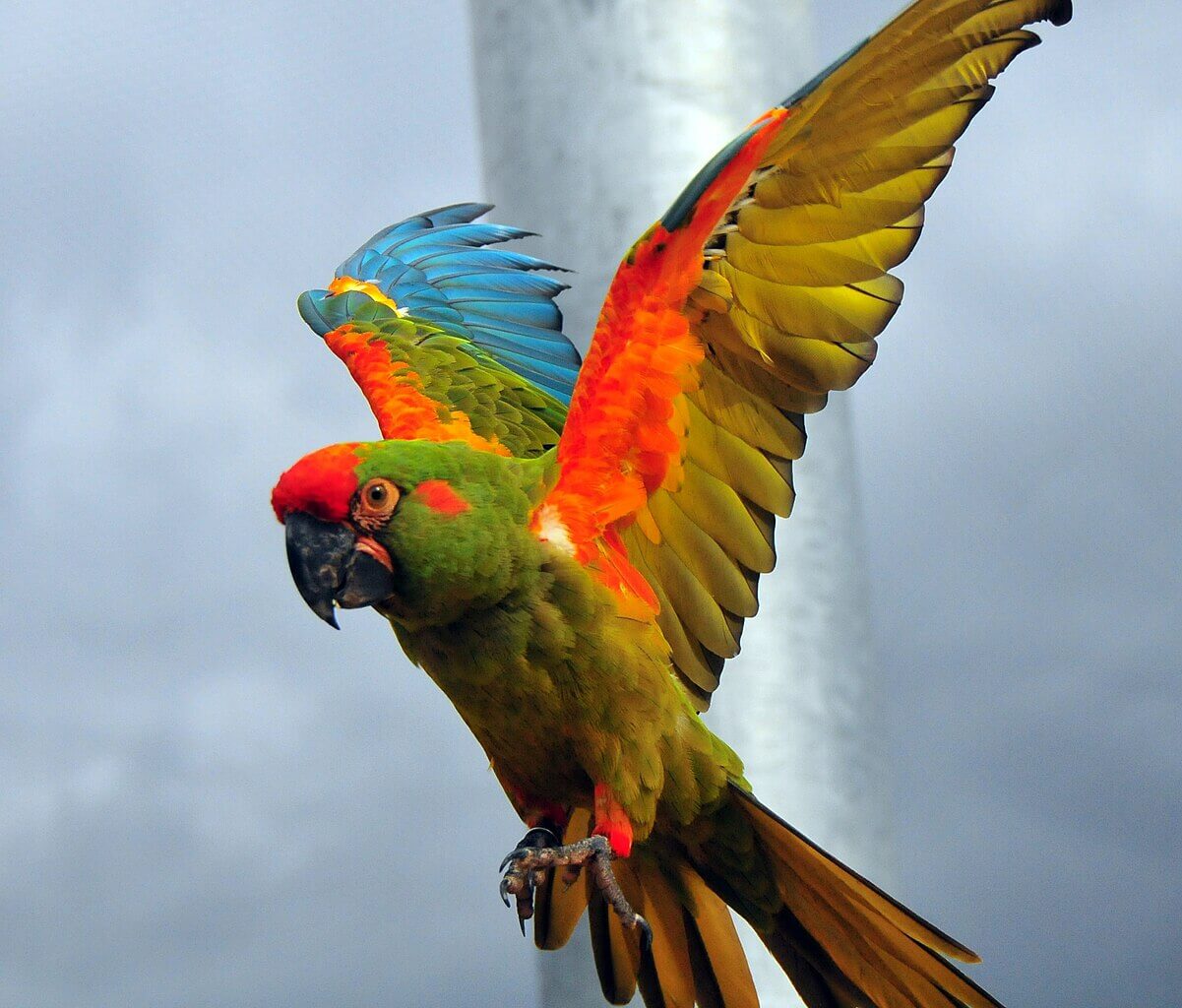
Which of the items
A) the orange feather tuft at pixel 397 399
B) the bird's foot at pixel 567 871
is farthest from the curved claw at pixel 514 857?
the orange feather tuft at pixel 397 399

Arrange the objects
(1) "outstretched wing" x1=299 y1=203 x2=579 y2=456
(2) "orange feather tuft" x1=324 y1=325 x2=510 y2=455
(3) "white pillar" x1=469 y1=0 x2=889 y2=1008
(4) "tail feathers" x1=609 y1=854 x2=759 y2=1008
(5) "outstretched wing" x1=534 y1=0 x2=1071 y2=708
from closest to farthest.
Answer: (5) "outstretched wing" x1=534 y1=0 x2=1071 y2=708 < (4) "tail feathers" x1=609 y1=854 x2=759 y2=1008 < (2) "orange feather tuft" x1=324 y1=325 x2=510 y2=455 < (1) "outstretched wing" x1=299 y1=203 x2=579 y2=456 < (3) "white pillar" x1=469 y1=0 x2=889 y2=1008

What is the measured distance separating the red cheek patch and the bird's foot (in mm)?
509

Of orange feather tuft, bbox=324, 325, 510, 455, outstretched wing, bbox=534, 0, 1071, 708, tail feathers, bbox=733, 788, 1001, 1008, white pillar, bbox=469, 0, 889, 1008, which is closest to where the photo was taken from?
outstretched wing, bbox=534, 0, 1071, 708

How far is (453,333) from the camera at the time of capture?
10.3ft

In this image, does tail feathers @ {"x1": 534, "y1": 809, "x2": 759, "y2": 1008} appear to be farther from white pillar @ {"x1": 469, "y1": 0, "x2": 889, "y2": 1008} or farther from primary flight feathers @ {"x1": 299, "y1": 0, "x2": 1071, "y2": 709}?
white pillar @ {"x1": 469, "y1": 0, "x2": 889, "y2": 1008}

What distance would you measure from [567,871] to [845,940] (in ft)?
2.01

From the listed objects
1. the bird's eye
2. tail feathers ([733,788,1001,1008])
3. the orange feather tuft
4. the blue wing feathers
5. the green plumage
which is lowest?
tail feathers ([733,788,1001,1008])

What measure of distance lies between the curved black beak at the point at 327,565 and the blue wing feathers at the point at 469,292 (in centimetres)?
120

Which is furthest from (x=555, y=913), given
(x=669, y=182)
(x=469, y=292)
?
(x=669, y=182)

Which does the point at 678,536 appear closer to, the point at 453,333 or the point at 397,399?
the point at 397,399

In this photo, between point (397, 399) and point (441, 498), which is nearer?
point (441, 498)

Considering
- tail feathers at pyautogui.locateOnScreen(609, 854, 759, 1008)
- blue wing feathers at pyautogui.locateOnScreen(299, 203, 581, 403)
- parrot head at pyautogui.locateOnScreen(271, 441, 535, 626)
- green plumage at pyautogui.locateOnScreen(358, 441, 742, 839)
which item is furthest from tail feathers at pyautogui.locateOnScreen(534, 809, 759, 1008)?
blue wing feathers at pyautogui.locateOnScreen(299, 203, 581, 403)

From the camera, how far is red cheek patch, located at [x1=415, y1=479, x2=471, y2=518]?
1873 mm

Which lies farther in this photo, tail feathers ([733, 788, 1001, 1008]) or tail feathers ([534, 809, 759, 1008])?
tail feathers ([534, 809, 759, 1008])
